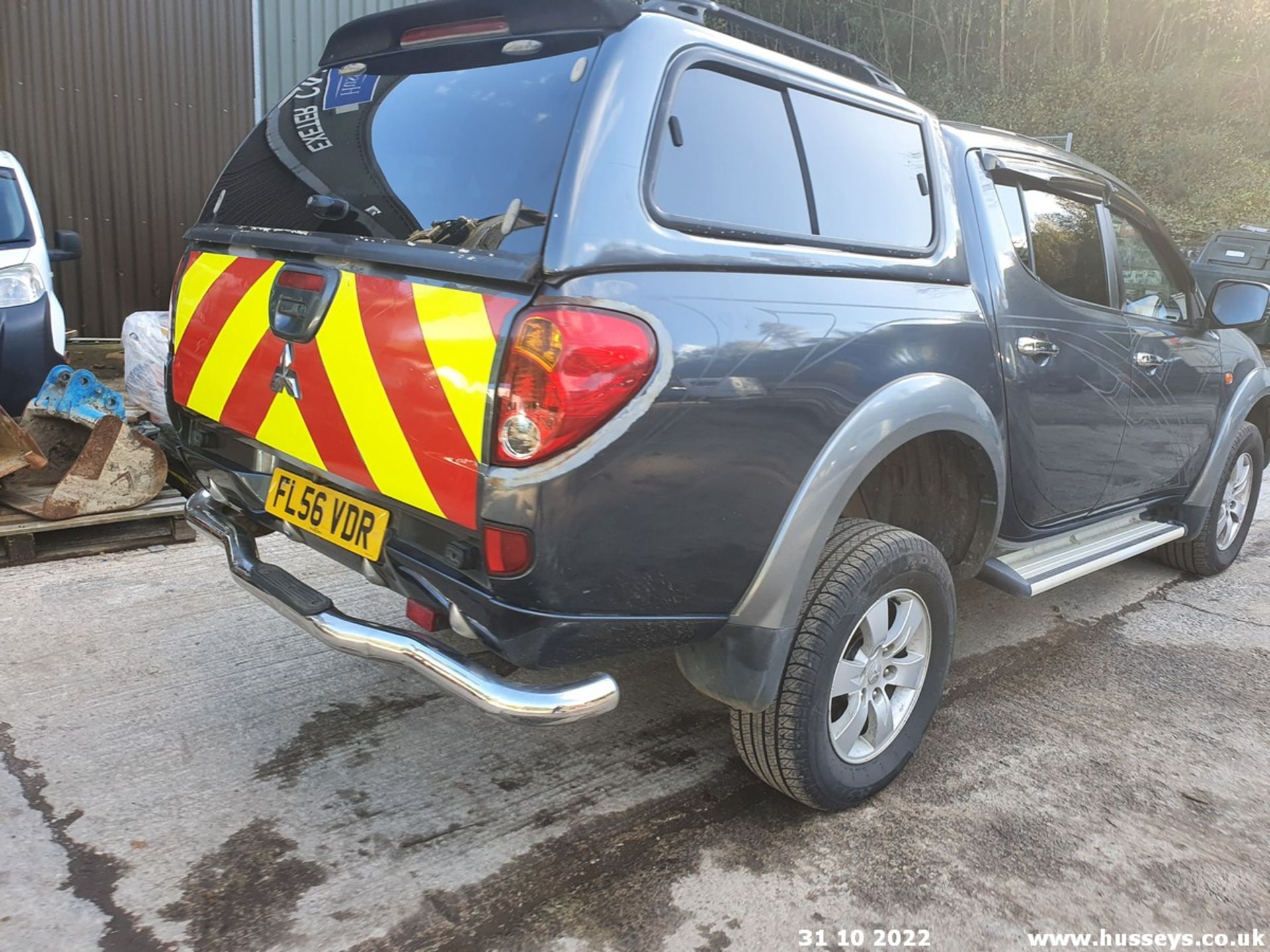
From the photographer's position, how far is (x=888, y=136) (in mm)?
2680

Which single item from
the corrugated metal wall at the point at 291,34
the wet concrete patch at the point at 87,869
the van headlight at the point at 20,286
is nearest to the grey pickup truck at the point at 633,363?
the wet concrete patch at the point at 87,869

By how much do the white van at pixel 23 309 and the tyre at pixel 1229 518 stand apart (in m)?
5.47

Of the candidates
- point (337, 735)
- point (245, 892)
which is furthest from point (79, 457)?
point (245, 892)

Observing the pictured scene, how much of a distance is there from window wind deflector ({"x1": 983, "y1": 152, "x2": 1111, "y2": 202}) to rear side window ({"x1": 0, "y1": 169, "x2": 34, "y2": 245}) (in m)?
4.76

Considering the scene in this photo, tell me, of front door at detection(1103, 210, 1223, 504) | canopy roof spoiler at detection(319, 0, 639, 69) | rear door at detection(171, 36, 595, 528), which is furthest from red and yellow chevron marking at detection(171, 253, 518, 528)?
front door at detection(1103, 210, 1223, 504)

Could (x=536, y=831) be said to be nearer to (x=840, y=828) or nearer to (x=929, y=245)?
(x=840, y=828)

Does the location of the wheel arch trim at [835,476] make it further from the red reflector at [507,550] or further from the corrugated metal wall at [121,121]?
the corrugated metal wall at [121,121]

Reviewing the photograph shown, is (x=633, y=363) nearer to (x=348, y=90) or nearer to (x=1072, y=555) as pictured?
(x=348, y=90)

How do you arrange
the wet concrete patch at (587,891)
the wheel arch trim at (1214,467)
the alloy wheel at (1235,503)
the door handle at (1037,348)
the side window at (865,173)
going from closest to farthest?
the wet concrete patch at (587,891) < the side window at (865,173) < the door handle at (1037,348) < the wheel arch trim at (1214,467) < the alloy wheel at (1235,503)

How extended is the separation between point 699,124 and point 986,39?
23063 mm

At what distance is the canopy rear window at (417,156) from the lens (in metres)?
2.00

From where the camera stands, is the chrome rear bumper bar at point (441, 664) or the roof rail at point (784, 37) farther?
the roof rail at point (784, 37)

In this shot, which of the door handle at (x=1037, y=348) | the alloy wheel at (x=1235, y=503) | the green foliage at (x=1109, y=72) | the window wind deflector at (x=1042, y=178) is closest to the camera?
the door handle at (x=1037, y=348)

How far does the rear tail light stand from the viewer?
5.99ft
